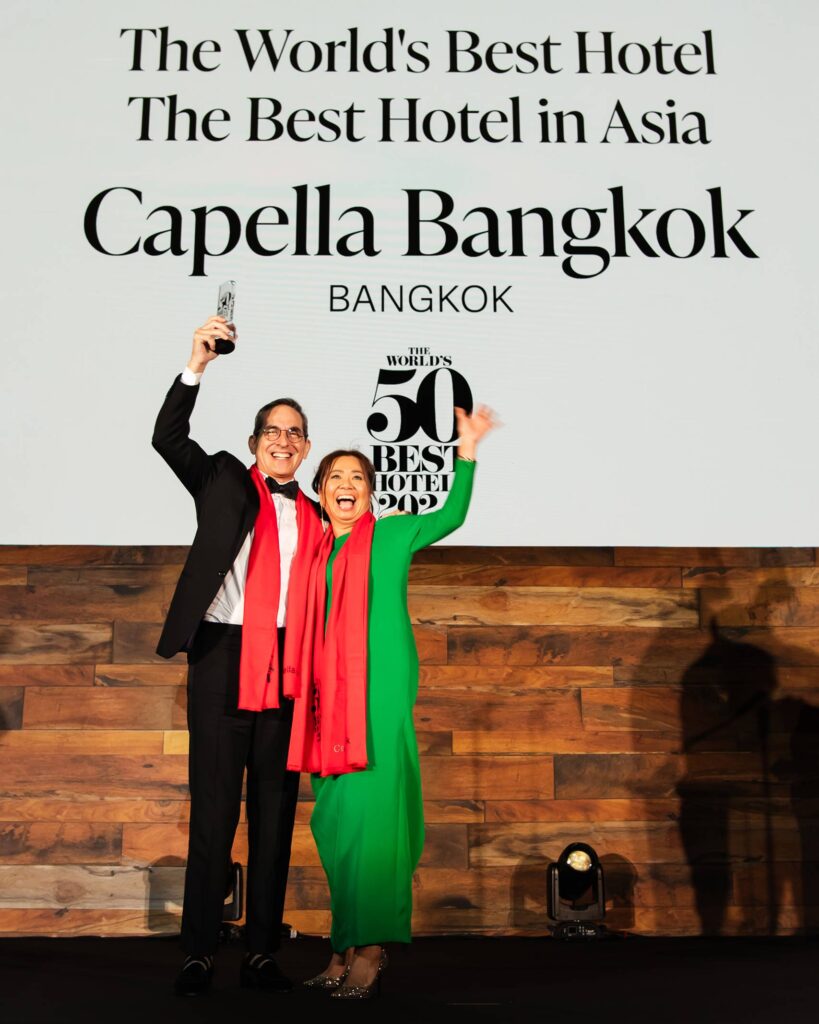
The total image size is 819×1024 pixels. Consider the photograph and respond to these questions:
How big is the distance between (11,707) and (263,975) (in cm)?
157

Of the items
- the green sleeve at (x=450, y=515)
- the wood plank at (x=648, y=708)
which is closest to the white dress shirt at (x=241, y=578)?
the green sleeve at (x=450, y=515)

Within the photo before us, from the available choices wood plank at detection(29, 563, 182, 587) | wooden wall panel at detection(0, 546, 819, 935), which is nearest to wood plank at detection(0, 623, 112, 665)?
wooden wall panel at detection(0, 546, 819, 935)

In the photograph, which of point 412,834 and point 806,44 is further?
point 806,44

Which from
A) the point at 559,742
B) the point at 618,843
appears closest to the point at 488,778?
the point at 559,742

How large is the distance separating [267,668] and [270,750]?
0.65 ft

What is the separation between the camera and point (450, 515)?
2512mm

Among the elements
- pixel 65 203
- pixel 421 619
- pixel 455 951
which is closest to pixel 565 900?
pixel 455 951

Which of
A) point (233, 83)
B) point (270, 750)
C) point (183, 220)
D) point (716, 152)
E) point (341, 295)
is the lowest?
point (270, 750)

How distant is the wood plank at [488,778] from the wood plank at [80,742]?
2.82ft

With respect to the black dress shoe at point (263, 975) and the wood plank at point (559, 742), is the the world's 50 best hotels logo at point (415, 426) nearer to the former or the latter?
the wood plank at point (559, 742)

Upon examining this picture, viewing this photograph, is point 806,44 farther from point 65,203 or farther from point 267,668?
point 267,668

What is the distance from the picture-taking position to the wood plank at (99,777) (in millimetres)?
3557

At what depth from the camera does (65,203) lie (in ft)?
11.9

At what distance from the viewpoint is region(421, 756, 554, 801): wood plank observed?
11.8 ft
